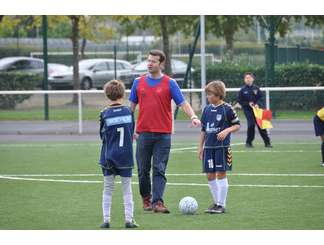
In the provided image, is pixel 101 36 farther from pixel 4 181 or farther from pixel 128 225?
pixel 128 225

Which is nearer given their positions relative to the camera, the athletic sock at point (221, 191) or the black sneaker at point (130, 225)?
the black sneaker at point (130, 225)

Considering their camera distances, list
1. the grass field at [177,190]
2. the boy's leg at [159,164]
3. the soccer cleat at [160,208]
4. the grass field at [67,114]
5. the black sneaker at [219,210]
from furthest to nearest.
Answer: the grass field at [67,114]
the boy's leg at [159,164]
the soccer cleat at [160,208]
the black sneaker at [219,210]
the grass field at [177,190]

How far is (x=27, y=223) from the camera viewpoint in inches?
435

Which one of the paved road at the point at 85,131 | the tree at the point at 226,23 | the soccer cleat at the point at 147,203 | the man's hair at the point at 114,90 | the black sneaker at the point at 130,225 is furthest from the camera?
the tree at the point at 226,23

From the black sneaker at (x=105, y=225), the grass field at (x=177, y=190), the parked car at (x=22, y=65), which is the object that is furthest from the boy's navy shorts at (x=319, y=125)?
the parked car at (x=22, y=65)

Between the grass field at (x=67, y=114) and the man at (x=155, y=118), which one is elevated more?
the man at (x=155, y=118)

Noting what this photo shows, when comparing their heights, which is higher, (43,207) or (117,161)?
(117,161)

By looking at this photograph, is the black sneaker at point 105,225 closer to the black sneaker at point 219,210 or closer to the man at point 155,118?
the man at point 155,118

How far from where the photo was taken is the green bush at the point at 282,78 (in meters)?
28.1

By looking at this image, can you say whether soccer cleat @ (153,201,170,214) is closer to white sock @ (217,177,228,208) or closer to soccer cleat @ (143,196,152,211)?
soccer cleat @ (143,196,152,211)

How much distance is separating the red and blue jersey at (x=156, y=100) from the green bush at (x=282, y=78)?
53.0ft

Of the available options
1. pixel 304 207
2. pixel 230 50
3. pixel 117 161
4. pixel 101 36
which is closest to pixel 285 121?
pixel 230 50

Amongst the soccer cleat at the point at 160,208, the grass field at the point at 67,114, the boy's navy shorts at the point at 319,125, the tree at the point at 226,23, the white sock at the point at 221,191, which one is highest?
the tree at the point at 226,23
